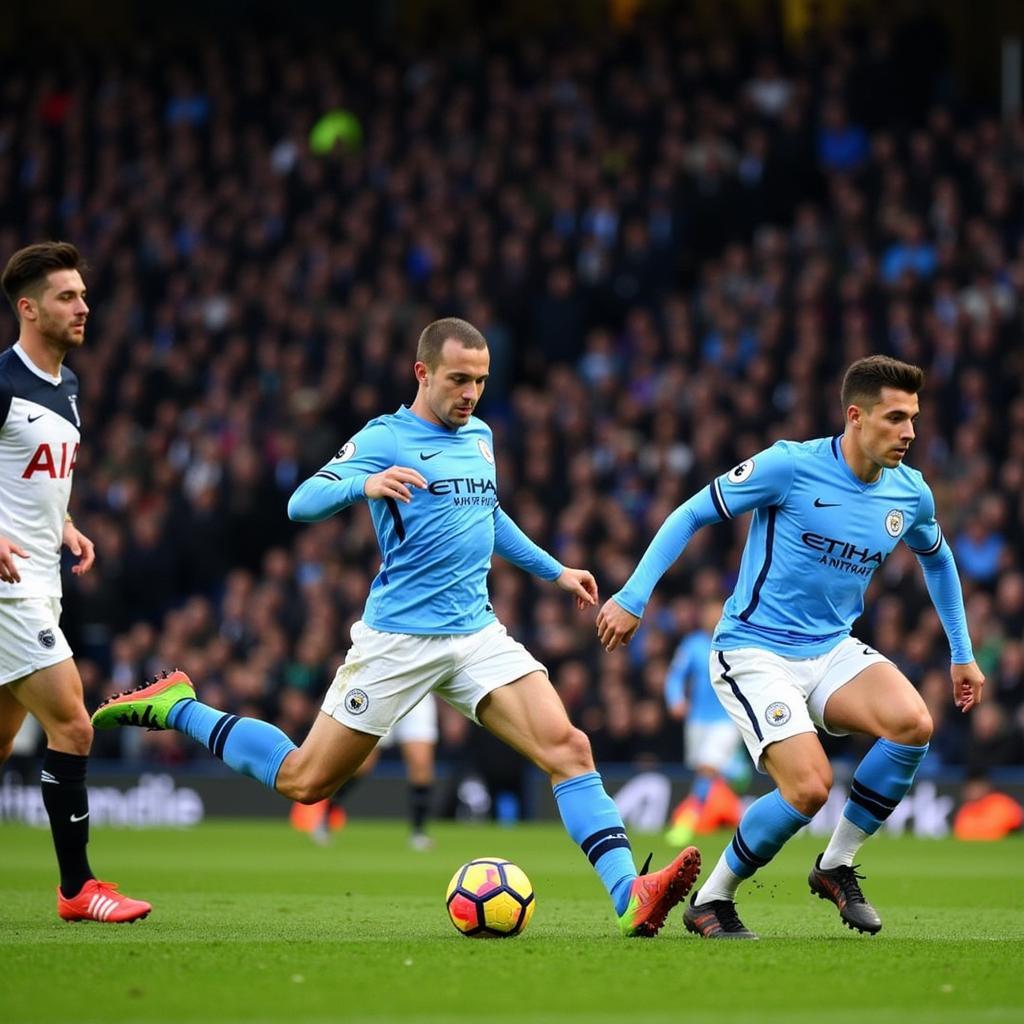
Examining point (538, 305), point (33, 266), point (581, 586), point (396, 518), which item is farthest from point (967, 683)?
point (538, 305)

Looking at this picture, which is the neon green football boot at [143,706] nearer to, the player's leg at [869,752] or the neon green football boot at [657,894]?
the neon green football boot at [657,894]

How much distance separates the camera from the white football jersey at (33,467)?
28.1ft

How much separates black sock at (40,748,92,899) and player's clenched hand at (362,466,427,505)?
72.6 inches

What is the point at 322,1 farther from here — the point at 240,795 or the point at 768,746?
the point at 768,746

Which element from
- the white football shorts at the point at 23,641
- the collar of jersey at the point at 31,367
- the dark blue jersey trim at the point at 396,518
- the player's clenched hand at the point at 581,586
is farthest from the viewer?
the player's clenched hand at the point at 581,586

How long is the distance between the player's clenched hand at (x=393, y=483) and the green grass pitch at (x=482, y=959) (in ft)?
5.89

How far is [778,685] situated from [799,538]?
0.66m

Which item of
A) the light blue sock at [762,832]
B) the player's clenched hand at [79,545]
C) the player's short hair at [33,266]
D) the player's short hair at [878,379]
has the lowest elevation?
the light blue sock at [762,832]

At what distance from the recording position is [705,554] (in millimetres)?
20828

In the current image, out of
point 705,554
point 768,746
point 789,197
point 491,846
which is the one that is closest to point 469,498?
point 768,746

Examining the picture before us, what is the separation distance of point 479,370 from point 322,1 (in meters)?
26.9

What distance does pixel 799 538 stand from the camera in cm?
868

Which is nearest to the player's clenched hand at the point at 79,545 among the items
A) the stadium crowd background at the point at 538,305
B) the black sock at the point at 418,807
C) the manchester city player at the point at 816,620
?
the manchester city player at the point at 816,620

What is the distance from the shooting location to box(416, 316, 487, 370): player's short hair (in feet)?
28.1
